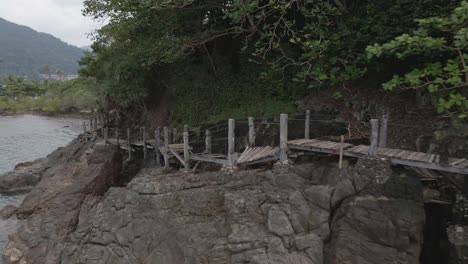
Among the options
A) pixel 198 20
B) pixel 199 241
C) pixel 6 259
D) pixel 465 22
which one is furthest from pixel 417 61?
pixel 6 259

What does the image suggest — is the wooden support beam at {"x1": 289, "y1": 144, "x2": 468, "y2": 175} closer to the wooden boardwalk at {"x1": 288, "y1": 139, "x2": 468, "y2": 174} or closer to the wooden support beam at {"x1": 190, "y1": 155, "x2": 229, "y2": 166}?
the wooden boardwalk at {"x1": 288, "y1": 139, "x2": 468, "y2": 174}

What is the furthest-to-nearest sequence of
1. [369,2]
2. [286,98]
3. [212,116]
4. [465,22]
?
[212,116]
[286,98]
[369,2]
[465,22]

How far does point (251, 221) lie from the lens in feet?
30.5

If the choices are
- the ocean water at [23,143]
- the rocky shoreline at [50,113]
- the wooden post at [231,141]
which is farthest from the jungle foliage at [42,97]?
the wooden post at [231,141]

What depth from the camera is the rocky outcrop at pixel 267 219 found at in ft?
28.2

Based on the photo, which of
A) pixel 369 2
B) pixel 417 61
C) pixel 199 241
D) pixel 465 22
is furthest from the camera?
pixel 369 2

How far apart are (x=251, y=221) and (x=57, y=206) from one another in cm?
838

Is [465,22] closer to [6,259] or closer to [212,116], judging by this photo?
[212,116]

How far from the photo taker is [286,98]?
45.9 feet

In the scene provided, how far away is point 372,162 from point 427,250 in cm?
332

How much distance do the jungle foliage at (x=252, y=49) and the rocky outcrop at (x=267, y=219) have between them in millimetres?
2894

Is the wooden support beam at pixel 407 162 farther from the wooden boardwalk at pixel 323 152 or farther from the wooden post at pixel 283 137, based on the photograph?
the wooden post at pixel 283 137

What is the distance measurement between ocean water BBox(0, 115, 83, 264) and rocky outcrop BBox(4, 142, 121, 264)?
85.2 inches

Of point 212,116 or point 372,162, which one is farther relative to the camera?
point 212,116
